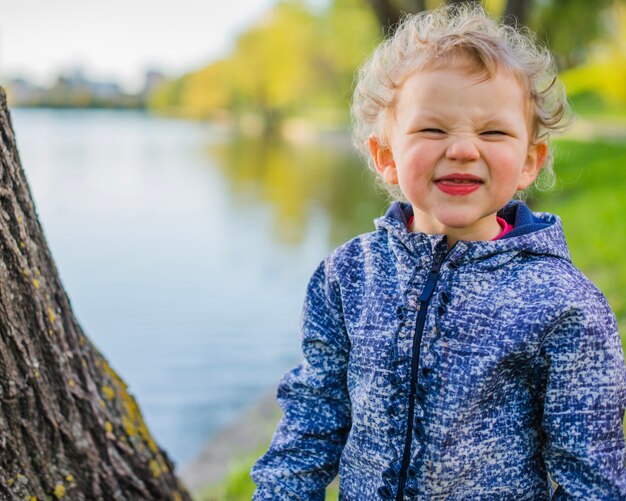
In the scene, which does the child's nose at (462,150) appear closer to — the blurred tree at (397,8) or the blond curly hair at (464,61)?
the blond curly hair at (464,61)

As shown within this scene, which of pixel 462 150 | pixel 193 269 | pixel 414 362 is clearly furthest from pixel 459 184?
pixel 193 269

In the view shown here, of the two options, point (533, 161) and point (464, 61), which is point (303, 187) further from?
point (464, 61)

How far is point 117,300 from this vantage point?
26.6 feet

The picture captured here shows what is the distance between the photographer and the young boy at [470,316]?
1444 mm

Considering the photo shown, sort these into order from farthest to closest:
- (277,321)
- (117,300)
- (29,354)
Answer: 1. (117,300)
2. (277,321)
3. (29,354)

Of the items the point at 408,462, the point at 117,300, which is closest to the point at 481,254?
the point at 408,462

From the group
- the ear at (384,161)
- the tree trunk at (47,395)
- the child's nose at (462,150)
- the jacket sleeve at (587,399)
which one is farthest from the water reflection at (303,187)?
the jacket sleeve at (587,399)

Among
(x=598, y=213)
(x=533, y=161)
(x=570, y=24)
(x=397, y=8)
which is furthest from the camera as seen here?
(x=570, y=24)

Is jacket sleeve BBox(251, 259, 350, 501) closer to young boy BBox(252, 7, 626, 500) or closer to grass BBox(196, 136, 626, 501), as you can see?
young boy BBox(252, 7, 626, 500)

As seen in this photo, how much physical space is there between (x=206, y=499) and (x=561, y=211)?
8.08 metres

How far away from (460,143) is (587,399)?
1.79 ft

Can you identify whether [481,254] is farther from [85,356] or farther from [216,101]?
[216,101]

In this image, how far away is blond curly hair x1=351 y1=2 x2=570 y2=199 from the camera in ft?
5.08

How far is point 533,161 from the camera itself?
170cm
